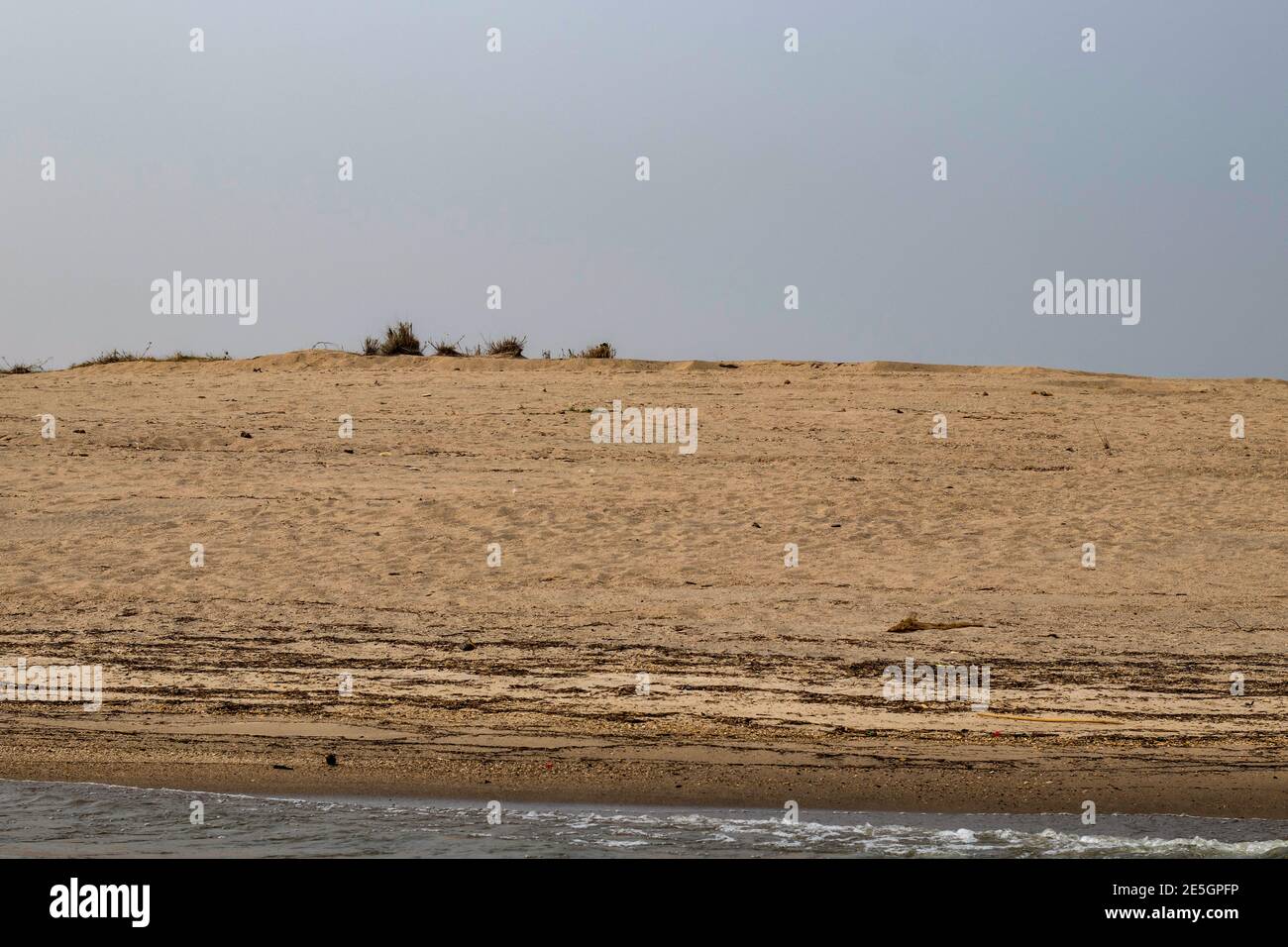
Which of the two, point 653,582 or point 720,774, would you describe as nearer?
point 720,774

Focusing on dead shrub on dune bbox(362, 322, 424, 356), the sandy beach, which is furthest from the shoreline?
dead shrub on dune bbox(362, 322, 424, 356)

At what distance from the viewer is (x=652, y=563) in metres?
14.5

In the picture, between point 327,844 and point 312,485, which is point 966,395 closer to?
point 312,485

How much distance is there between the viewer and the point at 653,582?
1390 cm

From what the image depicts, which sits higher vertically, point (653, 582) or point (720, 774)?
point (653, 582)

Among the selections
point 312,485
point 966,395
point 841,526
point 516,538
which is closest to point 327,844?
point 516,538

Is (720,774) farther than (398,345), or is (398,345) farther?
(398,345)

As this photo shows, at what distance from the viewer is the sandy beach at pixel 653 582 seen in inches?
331

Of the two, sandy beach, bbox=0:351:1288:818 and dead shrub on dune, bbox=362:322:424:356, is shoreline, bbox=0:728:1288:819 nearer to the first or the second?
sandy beach, bbox=0:351:1288:818

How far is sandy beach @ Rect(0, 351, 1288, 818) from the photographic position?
8.40m
